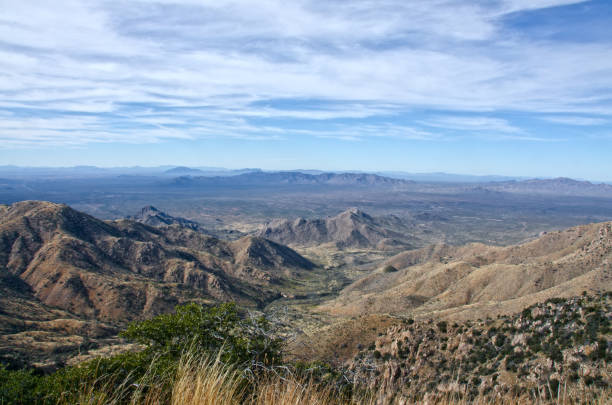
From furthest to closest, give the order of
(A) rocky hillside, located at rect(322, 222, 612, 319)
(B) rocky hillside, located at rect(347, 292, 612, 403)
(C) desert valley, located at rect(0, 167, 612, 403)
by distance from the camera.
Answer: (A) rocky hillside, located at rect(322, 222, 612, 319)
(C) desert valley, located at rect(0, 167, 612, 403)
(B) rocky hillside, located at rect(347, 292, 612, 403)

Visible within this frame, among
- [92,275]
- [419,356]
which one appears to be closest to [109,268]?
[92,275]

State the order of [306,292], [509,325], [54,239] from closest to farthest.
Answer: [509,325], [54,239], [306,292]

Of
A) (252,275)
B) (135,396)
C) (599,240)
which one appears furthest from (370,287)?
(135,396)

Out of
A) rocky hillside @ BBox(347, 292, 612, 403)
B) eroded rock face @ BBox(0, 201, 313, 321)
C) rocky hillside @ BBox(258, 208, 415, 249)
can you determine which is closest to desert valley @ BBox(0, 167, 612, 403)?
rocky hillside @ BBox(347, 292, 612, 403)

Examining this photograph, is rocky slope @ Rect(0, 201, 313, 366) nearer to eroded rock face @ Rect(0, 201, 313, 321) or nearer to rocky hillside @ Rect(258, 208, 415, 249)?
eroded rock face @ Rect(0, 201, 313, 321)

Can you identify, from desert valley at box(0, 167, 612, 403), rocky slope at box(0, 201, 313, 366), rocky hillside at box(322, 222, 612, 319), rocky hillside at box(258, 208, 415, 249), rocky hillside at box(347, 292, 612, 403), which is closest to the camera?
rocky hillside at box(347, 292, 612, 403)

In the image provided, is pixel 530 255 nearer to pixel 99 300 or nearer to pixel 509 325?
pixel 509 325

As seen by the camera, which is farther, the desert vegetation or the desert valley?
the desert valley
